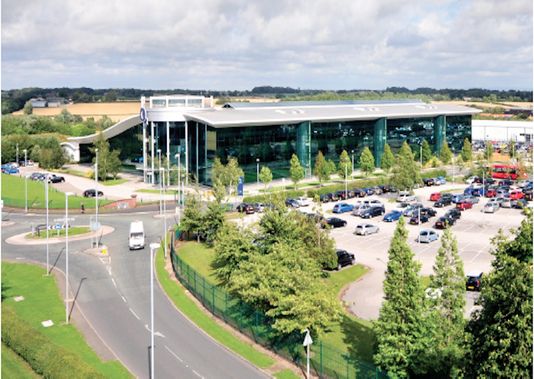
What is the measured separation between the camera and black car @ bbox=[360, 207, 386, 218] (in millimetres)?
66438

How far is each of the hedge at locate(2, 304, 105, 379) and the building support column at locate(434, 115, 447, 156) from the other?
99696 mm

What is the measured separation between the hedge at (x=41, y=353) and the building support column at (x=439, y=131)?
99.7 metres

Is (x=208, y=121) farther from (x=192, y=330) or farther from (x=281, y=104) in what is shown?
(x=192, y=330)

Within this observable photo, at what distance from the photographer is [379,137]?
4250 inches

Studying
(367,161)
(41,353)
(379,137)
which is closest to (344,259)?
Answer: (41,353)

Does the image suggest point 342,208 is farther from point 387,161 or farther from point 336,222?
point 387,161

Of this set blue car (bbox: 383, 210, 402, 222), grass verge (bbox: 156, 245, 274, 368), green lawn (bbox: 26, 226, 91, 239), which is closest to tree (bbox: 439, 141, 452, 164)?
blue car (bbox: 383, 210, 402, 222)

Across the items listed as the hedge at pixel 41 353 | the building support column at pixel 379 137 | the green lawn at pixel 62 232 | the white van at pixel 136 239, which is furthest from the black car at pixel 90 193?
the hedge at pixel 41 353

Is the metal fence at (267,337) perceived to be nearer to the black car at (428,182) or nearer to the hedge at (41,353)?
the hedge at (41,353)

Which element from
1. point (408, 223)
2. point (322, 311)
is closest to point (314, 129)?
point (408, 223)

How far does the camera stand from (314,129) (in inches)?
3910

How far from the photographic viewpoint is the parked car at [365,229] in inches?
2264

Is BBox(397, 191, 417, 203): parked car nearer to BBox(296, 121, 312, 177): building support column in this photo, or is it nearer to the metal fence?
BBox(296, 121, 312, 177): building support column

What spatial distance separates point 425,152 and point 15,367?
9333cm
